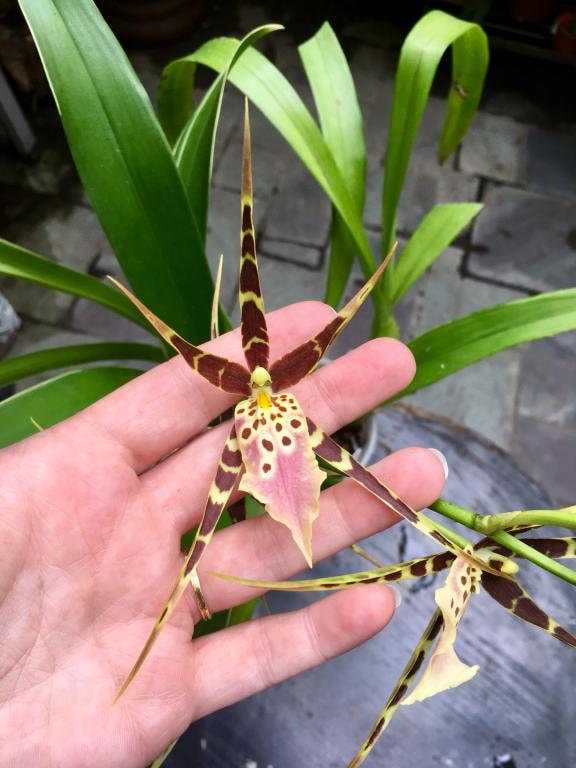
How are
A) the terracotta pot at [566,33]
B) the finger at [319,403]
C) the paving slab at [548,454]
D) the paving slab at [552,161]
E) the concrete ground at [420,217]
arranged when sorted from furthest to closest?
the terracotta pot at [566,33] → the paving slab at [552,161] → the concrete ground at [420,217] → the paving slab at [548,454] → the finger at [319,403]

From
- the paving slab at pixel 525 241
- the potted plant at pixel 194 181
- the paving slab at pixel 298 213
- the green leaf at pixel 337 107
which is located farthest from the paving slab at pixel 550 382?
the green leaf at pixel 337 107

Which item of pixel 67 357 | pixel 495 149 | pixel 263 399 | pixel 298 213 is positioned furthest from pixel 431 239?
pixel 495 149

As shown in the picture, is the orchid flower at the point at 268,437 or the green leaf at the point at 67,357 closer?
the orchid flower at the point at 268,437

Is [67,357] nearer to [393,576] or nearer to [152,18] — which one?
[393,576]

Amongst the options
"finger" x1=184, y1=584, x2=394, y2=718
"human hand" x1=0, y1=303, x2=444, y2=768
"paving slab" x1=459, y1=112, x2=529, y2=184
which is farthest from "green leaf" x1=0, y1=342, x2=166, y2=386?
"paving slab" x1=459, y1=112, x2=529, y2=184

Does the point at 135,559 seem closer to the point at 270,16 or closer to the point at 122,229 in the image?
the point at 122,229

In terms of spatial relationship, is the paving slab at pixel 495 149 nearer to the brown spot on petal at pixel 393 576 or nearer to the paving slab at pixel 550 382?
the paving slab at pixel 550 382

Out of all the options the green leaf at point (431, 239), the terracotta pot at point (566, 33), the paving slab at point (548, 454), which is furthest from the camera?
the terracotta pot at point (566, 33)
